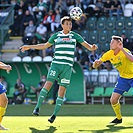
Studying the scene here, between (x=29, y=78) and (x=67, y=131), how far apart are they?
14630mm

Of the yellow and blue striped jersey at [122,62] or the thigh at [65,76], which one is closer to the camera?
the yellow and blue striped jersey at [122,62]

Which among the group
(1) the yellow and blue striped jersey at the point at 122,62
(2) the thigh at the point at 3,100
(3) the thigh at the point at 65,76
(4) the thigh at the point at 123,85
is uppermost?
(1) the yellow and blue striped jersey at the point at 122,62

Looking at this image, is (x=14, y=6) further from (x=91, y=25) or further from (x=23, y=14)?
(x=91, y=25)

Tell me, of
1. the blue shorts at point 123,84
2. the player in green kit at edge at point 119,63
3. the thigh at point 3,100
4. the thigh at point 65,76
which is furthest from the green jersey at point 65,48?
the thigh at point 3,100

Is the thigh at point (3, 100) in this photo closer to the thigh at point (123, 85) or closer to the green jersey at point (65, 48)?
the green jersey at point (65, 48)

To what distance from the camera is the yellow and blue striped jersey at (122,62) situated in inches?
469

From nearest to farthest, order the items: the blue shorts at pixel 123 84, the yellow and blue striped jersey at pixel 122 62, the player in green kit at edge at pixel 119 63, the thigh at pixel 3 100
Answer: the thigh at pixel 3 100
the player in green kit at edge at pixel 119 63
the yellow and blue striped jersey at pixel 122 62
the blue shorts at pixel 123 84

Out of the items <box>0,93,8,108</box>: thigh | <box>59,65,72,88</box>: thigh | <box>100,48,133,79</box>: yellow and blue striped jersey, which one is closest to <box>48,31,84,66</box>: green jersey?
<box>59,65,72,88</box>: thigh

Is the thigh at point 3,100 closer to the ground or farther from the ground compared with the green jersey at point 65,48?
closer to the ground

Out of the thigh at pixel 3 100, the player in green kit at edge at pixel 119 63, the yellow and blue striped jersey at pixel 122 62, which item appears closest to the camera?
the thigh at pixel 3 100

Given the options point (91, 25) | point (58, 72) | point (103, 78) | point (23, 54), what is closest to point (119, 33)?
point (91, 25)

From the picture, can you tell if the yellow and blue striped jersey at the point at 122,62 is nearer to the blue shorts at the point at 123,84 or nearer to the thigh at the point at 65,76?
the blue shorts at the point at 123,84

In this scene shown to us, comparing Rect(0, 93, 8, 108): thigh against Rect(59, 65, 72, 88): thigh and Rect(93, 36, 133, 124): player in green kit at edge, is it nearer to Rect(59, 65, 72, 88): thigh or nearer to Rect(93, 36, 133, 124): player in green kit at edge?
Rect(59, 65, 72, 88): thigh

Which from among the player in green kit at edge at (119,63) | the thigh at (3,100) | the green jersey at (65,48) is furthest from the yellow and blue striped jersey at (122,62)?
the thigh at (3,100)
